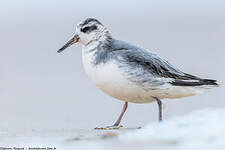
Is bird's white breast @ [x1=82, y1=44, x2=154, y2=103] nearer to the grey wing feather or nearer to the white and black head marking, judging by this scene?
the grey wing feather

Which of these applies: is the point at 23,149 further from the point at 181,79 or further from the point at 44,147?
the point at 181,79

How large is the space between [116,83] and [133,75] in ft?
1.06

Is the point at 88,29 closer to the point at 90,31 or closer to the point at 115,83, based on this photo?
the point at 90,31

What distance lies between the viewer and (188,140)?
765cm

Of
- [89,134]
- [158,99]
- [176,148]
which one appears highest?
[158,99]

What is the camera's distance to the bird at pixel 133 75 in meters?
11.0

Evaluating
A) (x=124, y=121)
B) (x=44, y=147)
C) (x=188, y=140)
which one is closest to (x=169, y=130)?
(x=188, y=140)

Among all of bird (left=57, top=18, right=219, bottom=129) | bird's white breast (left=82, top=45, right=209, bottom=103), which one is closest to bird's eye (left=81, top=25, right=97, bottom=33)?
bird (left=57, top=18, right=219, bottom=129)

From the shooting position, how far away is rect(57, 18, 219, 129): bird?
11000 millimetres

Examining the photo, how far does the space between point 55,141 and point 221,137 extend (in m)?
2.39

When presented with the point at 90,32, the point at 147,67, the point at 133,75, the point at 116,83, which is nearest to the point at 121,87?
the point at 116,83

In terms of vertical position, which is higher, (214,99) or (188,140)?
(214,99)

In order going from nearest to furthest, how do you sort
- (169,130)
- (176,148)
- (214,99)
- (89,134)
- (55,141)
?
(176,148) → (169,130) → (55,141) → (89,134) → (214,99)

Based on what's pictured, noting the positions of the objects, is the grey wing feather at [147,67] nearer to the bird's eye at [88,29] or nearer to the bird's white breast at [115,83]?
the bird's white breast at [115,83]
